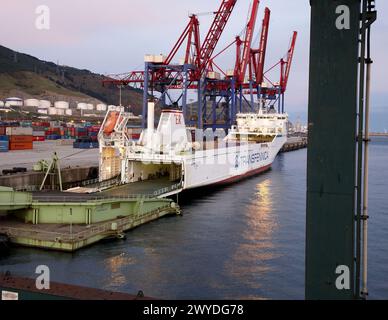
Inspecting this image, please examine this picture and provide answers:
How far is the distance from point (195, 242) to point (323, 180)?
16.6 metres

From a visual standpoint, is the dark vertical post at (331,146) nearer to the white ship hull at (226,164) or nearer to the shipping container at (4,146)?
the white ship hull at (226,164)

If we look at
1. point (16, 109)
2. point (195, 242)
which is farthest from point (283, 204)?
point (16, 109)

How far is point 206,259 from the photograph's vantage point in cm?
1838

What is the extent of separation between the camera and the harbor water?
15.4 metres

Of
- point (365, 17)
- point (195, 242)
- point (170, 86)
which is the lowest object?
point (195, 242)

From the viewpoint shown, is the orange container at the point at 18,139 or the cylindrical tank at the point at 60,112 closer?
the orange container at the point at 18,139

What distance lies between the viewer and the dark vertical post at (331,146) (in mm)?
4793

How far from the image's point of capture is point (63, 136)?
90.6 m

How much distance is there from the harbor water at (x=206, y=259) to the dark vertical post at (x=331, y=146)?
9.97m

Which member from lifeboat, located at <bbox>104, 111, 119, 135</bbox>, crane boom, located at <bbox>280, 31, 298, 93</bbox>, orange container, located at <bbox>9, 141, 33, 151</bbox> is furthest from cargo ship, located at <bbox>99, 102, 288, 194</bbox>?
crane boom, located at <bbox>280, 31, 298, 93</bbox>

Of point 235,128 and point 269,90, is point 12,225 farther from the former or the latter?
point 269,90

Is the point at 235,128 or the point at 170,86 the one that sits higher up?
the point at 170,86

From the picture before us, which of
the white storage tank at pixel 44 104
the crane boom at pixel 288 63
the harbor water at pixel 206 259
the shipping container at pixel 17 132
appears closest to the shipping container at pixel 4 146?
the shipping container at pixel 17 132

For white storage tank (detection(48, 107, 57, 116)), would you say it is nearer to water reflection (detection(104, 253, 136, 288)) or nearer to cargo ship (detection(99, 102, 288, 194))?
cargo ship (detection(99, 102, 288, 194))
